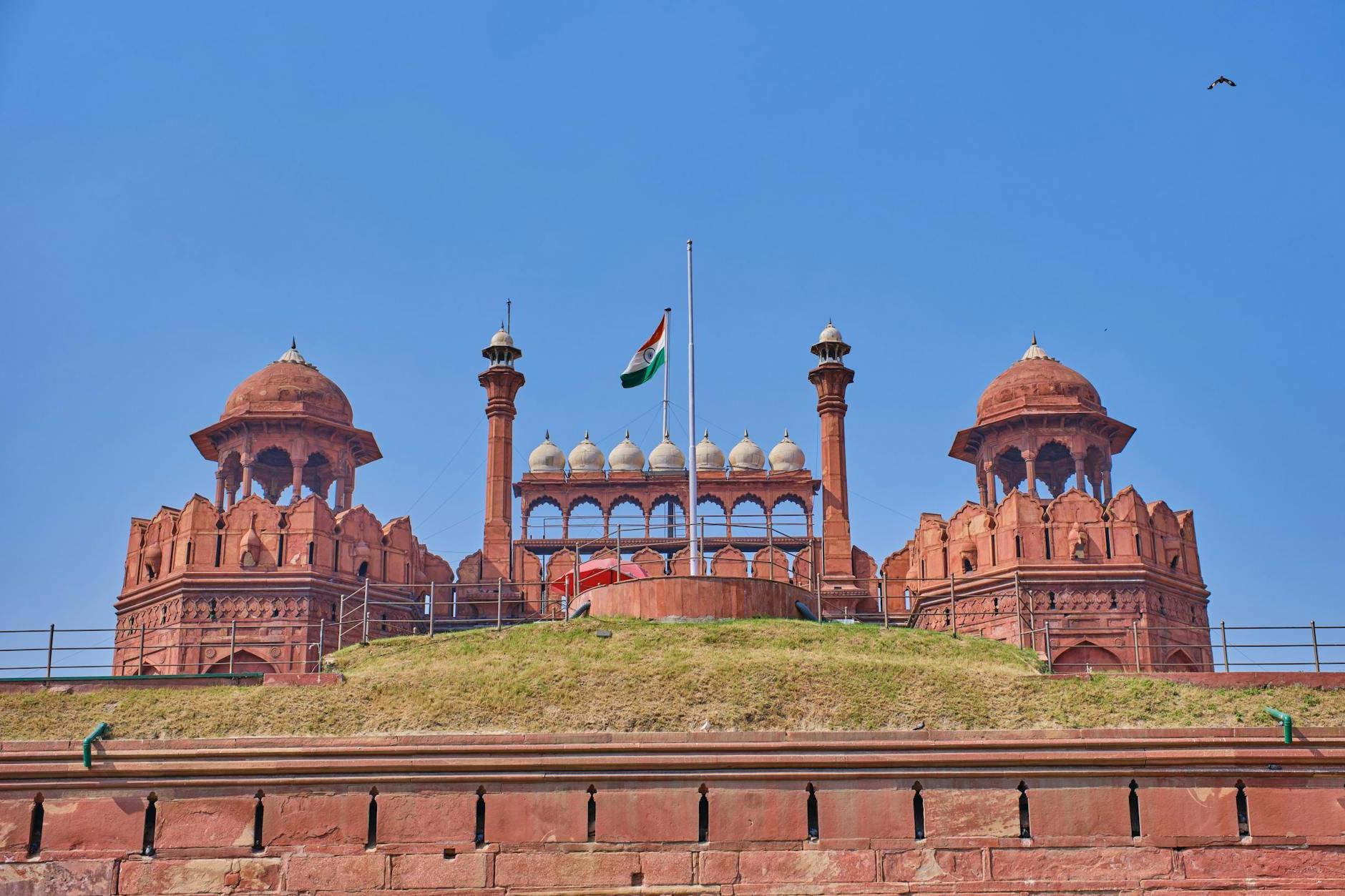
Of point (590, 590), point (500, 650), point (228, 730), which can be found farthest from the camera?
point (590, 590)

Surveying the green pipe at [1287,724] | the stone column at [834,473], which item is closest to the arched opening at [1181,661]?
the stone column at [834,473]

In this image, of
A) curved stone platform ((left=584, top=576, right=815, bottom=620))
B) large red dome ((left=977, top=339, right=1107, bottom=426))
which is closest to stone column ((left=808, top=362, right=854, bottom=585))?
large red dome ((left=977, top=339, right=1107, bottom=426))

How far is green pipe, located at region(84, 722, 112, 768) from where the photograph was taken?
2019cm

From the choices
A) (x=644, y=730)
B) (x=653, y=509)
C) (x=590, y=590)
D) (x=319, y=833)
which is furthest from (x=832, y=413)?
(x=319, y=833)

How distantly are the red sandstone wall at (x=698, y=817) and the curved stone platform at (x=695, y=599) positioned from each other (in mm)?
7418

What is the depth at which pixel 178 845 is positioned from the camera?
64.5ft

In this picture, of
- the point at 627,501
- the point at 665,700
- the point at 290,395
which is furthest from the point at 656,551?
the point at 665,700

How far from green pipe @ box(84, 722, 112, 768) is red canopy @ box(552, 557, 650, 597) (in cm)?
1202

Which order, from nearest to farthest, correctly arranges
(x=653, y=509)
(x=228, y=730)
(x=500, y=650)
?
(x=228, y=730) < (x=500, y=650) < (x=653, y=509)

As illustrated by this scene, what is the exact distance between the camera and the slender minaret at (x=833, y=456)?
37.0 metres

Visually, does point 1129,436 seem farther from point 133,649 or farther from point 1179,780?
point 133,649

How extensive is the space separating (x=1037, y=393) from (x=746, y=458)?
8.37m

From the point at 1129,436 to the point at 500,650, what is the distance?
1934cm

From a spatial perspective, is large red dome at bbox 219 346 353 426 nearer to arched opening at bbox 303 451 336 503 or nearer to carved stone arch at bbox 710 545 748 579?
arched opening at bbox 303 451 336 503
